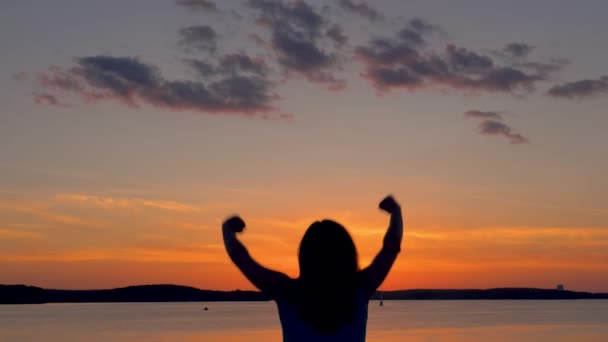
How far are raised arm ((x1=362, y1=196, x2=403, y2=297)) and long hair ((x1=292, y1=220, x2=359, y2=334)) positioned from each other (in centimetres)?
9

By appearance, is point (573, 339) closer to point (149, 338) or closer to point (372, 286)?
point (149, 338)

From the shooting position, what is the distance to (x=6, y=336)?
76062mm

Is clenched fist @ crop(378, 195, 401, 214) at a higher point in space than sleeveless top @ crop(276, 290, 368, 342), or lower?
higher

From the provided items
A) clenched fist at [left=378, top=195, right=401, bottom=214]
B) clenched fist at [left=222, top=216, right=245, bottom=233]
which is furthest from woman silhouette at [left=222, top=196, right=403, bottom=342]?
clenched fist at [left=378, top=195, right=401, bottom=214]

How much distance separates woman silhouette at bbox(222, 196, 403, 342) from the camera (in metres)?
3.48

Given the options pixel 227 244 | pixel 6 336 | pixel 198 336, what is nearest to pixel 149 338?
pixel 198 336

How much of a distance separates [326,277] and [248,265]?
1.18ft

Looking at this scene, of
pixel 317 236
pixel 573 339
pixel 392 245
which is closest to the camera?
pixel 317 236

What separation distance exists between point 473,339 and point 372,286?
67.2 m

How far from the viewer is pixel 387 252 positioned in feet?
12.2

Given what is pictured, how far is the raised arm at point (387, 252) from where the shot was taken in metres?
3.65

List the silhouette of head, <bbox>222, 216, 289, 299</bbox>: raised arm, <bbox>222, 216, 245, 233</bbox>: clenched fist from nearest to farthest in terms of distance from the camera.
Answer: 1. the silhouette of head
2. <bbox>222, 216, 289, 299</bbox>: raised arm
3. <bbox>222, 216, 245, 233</bbox>: clenched fist

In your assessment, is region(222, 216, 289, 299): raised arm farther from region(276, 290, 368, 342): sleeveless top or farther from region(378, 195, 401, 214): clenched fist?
region(378, 195, 401, 214): clenched fist

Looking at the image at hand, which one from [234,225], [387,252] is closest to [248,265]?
[234,225]
